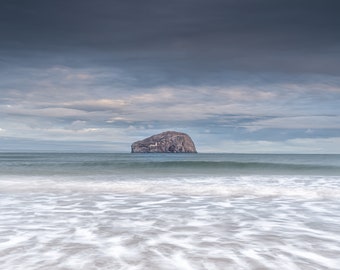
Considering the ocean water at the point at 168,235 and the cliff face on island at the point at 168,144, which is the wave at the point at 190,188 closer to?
the ocean water at the point at 168,235

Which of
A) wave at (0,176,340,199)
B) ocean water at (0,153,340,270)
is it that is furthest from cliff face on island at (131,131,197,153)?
ocean water at (0,153,340,270)

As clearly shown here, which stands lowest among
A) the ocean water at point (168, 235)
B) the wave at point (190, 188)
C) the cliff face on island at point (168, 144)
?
the ocean water at point (168, 235)

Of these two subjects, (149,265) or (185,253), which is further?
(185,253)

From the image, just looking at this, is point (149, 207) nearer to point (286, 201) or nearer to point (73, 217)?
point (73, 217)

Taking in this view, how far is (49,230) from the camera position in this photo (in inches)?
287

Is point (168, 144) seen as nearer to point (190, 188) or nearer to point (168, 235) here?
point (190, 188)

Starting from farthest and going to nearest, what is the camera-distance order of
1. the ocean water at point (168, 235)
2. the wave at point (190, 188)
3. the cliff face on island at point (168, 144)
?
the cliff face on island at point (168, 144)
the wave at point (190, 188)
the ocean water at point (168, 235)

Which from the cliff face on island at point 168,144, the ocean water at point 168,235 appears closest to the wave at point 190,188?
the ocean water at point 168,235

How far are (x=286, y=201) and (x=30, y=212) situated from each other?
8064 millimetres

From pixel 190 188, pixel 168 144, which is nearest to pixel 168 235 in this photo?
pixel 190 188

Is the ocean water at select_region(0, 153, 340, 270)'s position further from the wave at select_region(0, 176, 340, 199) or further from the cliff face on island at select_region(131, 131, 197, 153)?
the cliff face on island at select_region(131, 131, 197, 153)

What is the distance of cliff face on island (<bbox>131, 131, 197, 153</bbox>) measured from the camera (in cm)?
16588

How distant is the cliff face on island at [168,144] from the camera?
165875mm

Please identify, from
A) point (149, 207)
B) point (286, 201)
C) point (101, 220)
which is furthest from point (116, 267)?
point (286, 201)
